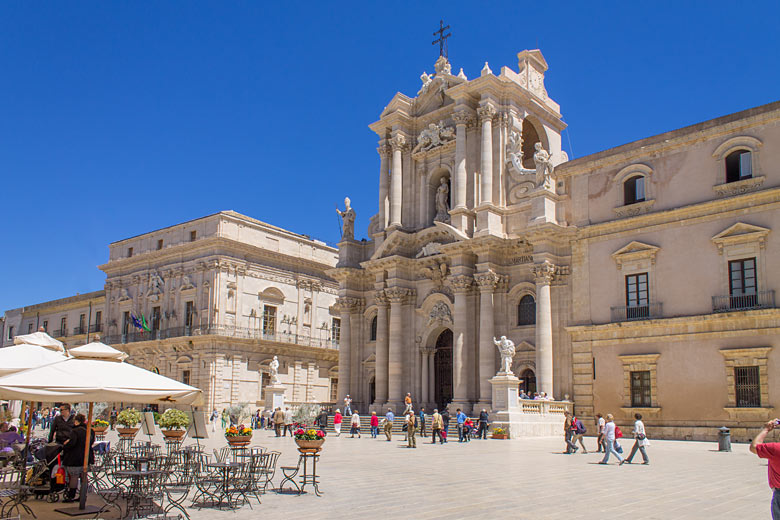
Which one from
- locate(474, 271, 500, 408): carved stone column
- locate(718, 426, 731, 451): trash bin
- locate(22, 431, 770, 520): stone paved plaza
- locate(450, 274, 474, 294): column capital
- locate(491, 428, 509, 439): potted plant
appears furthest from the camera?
locate(450, 274, 474, 294): column capital

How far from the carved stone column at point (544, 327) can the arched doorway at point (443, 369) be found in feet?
24.2

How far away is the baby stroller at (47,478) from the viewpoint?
10953 mm

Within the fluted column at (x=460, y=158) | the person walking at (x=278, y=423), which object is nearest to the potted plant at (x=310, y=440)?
the person walking at (x=278, y=423)

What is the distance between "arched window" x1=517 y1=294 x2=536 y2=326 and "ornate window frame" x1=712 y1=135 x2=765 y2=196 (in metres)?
9.46

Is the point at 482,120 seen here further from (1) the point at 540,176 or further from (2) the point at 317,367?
(2) the point at 317,367

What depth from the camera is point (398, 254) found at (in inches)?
1474

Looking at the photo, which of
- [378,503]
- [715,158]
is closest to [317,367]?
[715,158]

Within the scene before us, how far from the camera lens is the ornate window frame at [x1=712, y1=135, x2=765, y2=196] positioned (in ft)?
84.3

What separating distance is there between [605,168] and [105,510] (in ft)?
80.8

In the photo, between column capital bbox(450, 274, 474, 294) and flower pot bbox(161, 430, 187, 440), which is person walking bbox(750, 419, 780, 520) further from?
column capital bbox(450, 274, 474, 294)

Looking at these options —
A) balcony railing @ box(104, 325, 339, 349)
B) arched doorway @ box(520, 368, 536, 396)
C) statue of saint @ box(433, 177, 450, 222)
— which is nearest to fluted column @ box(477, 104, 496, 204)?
statue of saint @ box(433, 177, 450, 222)

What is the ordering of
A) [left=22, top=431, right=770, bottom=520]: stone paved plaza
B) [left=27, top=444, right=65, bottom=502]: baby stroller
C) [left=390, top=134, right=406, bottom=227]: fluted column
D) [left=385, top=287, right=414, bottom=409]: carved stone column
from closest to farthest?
[left=22, top=431, right=770, bottom=520]: stone paved plaza
[left=27, top=444, right=65, bottom=502]: baby stroller
[left=385, top=287, right=414, bottom=409]: carved stone column
[left=390, top=134, right=406, bottom=227]: fluted column

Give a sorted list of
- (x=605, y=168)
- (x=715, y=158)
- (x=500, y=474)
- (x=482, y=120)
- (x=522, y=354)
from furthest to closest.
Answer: (x=482, y=120), (x=522, y=354), (x=605, y=168), (x=715, y=158), (x=500, y=474)

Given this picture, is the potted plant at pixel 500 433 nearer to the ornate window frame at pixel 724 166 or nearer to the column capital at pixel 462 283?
the column capital at pixel 462 283
